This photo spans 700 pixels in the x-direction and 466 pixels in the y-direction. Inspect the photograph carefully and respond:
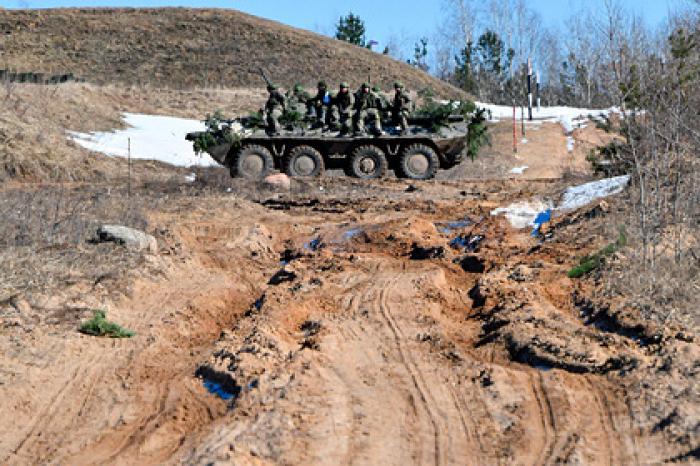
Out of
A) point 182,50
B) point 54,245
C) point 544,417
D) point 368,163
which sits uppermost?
point 182,50

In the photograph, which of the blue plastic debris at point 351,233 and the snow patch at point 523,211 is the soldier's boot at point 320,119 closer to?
the snow patch at point 523,211

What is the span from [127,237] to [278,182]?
27.5 feet

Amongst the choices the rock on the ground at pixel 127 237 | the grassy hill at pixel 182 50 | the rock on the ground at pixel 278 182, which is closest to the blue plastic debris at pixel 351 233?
the rock on the ground at pixel 127 237

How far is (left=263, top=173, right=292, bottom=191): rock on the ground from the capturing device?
60.6 feet

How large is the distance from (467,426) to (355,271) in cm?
453

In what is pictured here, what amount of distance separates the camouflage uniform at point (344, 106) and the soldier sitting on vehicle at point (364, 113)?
137mm

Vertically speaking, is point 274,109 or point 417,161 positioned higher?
point 274,109


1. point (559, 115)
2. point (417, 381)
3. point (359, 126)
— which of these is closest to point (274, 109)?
point (359, 126)

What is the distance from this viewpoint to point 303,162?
66.7 ft

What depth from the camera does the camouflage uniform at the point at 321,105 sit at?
2052cm

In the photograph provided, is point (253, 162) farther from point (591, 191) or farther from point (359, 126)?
point (591, 191)

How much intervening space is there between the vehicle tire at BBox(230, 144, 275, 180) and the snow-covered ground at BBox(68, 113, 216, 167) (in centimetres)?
109

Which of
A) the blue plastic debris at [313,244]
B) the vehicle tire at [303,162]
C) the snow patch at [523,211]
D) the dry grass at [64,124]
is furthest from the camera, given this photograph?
the vehicle tire at [303,162]

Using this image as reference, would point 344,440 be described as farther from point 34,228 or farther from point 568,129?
point 568,129
